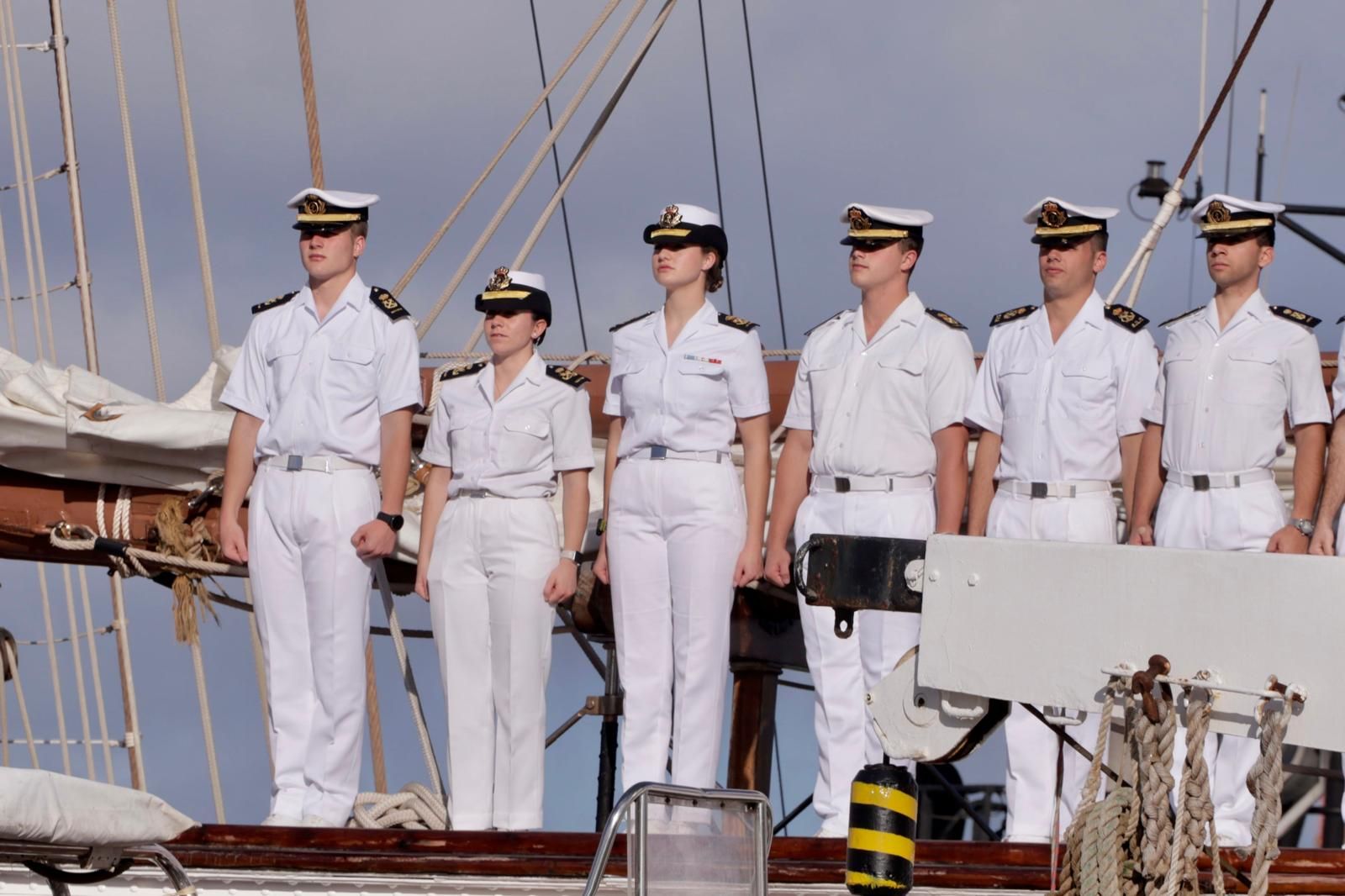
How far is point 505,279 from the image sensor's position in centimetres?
650

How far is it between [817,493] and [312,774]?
5.46ft

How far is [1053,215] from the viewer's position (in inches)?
239

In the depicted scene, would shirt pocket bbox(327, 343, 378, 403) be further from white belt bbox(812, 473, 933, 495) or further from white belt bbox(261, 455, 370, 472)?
white belt bbox(812, 473, 933, 495)

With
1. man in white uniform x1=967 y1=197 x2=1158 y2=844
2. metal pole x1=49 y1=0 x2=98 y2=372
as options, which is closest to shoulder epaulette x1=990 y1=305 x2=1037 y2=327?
man in white uniform x1=967 y1=197 x2=1158 y2=844

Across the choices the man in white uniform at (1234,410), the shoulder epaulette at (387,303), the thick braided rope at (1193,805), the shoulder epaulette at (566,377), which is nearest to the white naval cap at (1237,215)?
the man in white uniform at (1234,410)

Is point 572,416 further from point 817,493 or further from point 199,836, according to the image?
point 199,836

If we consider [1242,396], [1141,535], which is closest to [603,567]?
[1141,535]

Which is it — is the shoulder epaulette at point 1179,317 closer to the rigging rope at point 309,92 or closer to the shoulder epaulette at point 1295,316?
the shoulder epaulette at point 1295,316

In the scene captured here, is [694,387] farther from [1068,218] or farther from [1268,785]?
[1268,785]

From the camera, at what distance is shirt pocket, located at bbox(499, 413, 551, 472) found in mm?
6410

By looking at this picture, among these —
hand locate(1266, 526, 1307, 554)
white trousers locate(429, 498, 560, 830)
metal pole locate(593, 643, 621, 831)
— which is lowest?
metal pole locate(593, 643, 621, 831)

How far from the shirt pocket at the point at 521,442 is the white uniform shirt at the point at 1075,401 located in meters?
1.28

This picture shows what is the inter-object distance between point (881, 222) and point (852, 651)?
1231 mm

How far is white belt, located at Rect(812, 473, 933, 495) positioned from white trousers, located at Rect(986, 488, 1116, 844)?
0.75 ft
